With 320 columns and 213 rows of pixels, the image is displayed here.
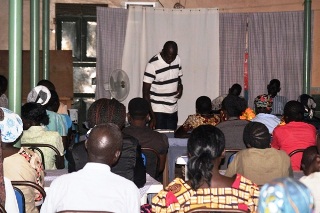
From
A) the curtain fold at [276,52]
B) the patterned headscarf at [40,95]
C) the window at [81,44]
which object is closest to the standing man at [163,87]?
the patterned headscarf at [40,95]

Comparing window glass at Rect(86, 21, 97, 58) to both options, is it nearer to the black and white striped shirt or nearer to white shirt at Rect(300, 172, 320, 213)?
the black and white striped shirt

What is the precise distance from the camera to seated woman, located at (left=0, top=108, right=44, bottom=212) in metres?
4.23

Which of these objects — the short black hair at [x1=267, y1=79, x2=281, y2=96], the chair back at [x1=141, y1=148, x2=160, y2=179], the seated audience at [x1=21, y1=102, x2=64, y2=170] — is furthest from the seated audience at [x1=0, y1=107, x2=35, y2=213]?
the short black hair at [x1=267, y1=79, x2=281, y2=96]

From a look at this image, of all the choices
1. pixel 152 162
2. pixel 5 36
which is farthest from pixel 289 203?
pixel 5 36

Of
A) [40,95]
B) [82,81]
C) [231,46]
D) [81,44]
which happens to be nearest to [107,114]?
[40,95]

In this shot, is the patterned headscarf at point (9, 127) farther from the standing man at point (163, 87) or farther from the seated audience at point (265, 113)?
the standing man at point (163, 87)

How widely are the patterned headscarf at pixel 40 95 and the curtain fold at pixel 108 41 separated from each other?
15.0 ft

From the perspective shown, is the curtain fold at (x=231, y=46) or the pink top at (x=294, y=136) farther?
the curtain fold at (x=231, y=46)

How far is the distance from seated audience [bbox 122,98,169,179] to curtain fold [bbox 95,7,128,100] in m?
5.71

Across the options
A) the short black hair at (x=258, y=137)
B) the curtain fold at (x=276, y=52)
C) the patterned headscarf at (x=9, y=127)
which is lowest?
the short black hair at (x=258, y=137)

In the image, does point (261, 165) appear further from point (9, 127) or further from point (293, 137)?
point (9, 127)

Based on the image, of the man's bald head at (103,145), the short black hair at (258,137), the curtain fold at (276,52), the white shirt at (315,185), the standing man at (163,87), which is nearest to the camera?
the man's bald head at (103,145)

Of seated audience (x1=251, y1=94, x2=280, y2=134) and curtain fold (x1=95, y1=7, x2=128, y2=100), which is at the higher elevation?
curtain fold (x1=95, y1=7, x2=128, y2=100)

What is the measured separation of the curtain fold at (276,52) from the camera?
12.2m
